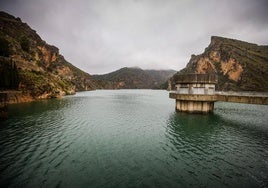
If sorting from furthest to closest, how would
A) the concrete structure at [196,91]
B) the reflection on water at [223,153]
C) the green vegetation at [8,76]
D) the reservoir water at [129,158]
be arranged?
1. the green vegetation at [8,76]
2. the concrete structure at [196,91]
3. the reflection on water at [223,153]
4. the reservoir water at [129,158]

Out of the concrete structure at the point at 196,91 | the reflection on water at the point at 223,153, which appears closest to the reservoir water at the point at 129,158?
the reflection on water at the point at 223,153

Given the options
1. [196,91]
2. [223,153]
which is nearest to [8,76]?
[196,91]

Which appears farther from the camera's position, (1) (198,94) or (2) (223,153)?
(1) (198,94)

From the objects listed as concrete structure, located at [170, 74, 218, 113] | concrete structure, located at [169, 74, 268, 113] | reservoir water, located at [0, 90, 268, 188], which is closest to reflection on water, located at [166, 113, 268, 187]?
reservoir water, located at [0, 90, 268, 188]

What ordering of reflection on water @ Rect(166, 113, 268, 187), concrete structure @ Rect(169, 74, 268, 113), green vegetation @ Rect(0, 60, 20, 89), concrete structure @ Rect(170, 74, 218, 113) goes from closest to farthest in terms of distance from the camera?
1. reflection on water @ Rect(166, 113, 268, 187)
2. concrete structure @ Rect(169, 74, 268, 113)
3. concrete structure @ Rect(170, 74, 218, 113)
4. green vegetation @ Rect(0, 60, 20, 89)

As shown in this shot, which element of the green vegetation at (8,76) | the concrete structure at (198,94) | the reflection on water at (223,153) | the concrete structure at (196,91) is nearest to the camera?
the reflection on water at (223,153)

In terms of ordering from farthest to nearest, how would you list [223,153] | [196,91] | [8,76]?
[8,76] < [196,91] < [223,153]

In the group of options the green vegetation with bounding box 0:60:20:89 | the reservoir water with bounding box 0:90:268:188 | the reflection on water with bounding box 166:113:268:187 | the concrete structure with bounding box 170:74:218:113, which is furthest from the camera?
the green vegetation with bounding box 0:60:20:89

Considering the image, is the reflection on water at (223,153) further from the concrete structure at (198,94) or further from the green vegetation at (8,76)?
the green vegetation at (8,76)

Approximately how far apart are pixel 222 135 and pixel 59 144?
89.7ft

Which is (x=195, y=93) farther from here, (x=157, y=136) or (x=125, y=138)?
(x=125, y=138)

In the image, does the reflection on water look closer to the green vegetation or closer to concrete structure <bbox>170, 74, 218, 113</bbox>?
concrete structure <bbox>170, 74, 218, 113</bbox>

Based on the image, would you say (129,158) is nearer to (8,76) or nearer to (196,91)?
(196,91)

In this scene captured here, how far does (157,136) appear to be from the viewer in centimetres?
2681
